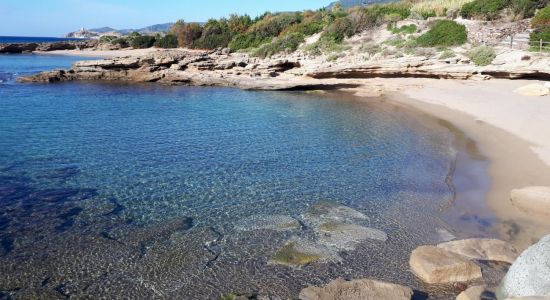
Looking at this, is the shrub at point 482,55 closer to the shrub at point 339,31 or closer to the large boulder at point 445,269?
the shrub at point 339,31

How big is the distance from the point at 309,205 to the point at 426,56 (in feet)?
64.7

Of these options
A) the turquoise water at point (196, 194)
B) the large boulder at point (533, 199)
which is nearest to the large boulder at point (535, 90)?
the turquoise water at point (196, 194)

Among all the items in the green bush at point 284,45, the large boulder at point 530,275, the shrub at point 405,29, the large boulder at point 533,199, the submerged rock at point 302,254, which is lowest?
the submerged rock at point 302,254

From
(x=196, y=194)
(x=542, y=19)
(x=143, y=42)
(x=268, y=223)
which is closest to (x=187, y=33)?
(x=143, y=42)

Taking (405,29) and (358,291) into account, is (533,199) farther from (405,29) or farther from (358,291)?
(405,29)

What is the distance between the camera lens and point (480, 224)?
8.63 meters

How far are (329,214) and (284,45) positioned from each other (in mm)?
29702

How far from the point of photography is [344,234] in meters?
8.13

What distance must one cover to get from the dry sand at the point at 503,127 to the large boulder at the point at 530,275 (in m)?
2.49

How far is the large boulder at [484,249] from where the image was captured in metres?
7.12

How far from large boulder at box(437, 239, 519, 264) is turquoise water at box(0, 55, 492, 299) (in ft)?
1.69

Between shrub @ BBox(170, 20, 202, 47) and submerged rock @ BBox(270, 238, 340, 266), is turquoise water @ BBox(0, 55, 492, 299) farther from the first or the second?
shrub @ BBox(170, 20, 202, 47)

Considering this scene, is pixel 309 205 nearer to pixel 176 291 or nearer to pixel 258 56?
pixel 176 291

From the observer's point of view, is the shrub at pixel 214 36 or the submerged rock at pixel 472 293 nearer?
the submerged rock at pixel 472 293
